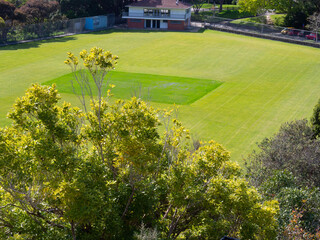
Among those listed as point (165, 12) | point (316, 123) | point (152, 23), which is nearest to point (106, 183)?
point (316, 123)

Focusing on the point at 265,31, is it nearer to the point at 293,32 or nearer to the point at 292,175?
the point at 293,32

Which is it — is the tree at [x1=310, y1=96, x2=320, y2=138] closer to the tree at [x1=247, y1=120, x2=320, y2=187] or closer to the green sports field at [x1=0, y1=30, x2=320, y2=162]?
the tree at [x1=247, y1=120, x2=320, y2=187]

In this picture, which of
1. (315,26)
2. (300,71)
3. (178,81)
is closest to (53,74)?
(178,81)

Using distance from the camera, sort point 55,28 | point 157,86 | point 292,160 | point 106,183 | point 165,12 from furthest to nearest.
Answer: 1. point 165,12
2. point 55,28
3. point 157,86
4. point 292,160
5. point 106,183

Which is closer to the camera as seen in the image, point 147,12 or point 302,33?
point 302,33

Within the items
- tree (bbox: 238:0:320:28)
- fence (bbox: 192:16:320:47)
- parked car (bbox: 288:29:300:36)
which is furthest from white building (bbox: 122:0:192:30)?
parked car (bbox: 288:29:300:36)

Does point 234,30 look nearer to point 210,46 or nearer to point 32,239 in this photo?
point 210,46
